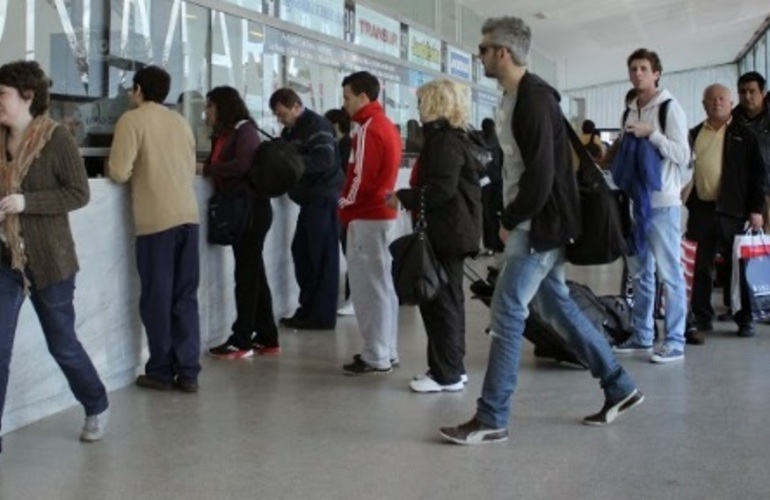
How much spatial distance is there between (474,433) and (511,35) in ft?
4.71

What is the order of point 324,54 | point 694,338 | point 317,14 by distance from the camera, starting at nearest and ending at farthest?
point 694,338, point 317,14, point 324,54

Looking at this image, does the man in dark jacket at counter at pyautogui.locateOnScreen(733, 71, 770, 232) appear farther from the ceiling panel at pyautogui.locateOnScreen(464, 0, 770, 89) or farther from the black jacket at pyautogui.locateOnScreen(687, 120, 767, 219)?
the ceiling panel at pyautogui.locateOnScreen(464, 0, 770, 89)

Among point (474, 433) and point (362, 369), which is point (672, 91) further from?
point (474, 433)

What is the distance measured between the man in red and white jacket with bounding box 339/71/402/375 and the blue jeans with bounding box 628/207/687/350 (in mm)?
1349

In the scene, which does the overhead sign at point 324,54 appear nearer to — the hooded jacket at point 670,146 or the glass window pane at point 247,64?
the glass window pane at point 247,64

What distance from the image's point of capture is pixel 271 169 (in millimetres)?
5012

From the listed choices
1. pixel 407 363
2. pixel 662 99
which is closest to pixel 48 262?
pixel 407 363

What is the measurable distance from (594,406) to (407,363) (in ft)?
3.93

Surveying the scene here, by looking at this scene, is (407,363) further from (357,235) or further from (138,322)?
(138,322)

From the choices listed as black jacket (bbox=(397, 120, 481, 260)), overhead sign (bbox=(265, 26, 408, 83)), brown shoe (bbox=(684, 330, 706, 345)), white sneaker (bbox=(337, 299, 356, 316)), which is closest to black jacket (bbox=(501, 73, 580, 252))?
black jacket (bbox=(397, 120, 481, 260))

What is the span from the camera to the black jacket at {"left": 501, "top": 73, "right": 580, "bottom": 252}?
3.49 meters

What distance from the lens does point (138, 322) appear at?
467 cm

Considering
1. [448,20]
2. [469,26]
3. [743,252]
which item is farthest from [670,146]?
[469,26]

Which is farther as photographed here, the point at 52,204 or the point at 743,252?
the point at 743,252
